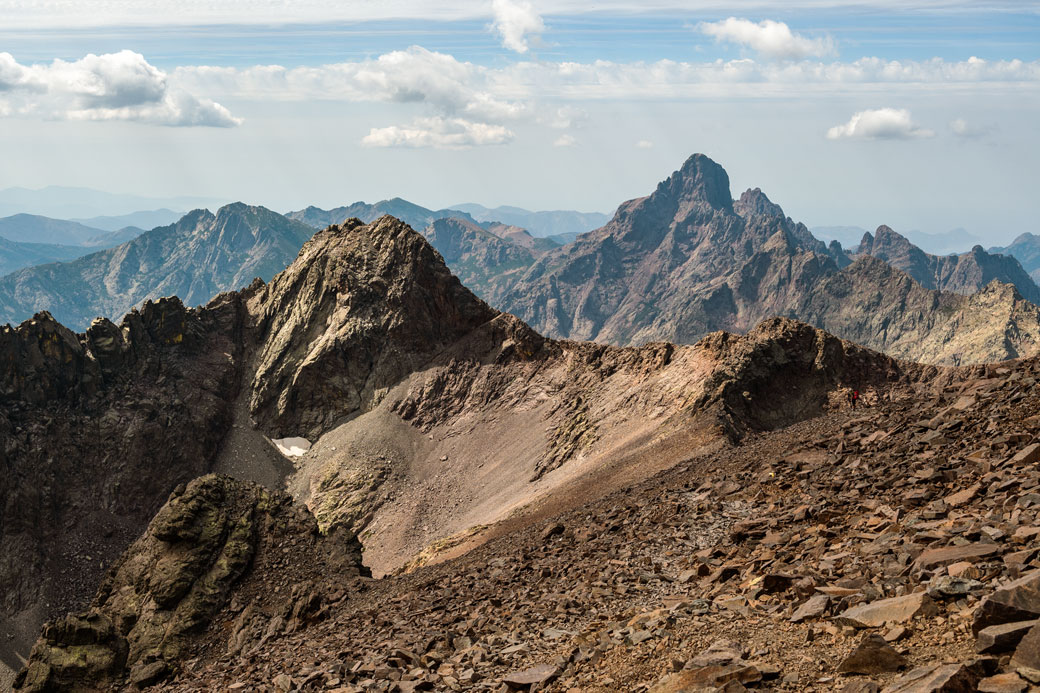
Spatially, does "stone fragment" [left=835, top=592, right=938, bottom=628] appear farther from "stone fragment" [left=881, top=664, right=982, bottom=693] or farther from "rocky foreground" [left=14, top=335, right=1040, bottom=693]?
"stone fragment" [left=881, top=664, right=982, bottom=693]

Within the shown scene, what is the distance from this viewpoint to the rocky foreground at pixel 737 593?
51.9ft

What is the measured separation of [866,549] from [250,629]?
27.8 m

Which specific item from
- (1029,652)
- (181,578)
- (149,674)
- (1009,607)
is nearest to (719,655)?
(1009,607)

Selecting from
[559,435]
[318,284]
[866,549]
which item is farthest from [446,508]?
[866,549]

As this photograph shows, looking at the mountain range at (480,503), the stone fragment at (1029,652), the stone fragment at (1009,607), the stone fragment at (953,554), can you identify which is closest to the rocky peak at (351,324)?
the mountain range at (480,503)

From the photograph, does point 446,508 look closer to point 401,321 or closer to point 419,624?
point 401,321

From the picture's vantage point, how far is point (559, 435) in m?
87.4

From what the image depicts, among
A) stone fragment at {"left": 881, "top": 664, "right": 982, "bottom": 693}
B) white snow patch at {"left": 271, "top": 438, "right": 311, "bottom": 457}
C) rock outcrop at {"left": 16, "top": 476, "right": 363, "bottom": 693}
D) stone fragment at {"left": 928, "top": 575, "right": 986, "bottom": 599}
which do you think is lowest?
white snow patch at {"left": 271, "top": 438, "right": 311, "bottom": 457}

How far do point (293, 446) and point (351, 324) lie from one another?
19251mm

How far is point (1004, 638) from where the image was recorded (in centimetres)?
1334

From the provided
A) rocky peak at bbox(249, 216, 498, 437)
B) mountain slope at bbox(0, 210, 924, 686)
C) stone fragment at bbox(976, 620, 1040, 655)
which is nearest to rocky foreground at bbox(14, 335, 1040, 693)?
stone fragment at bbox(976, 620, 1040, 655)

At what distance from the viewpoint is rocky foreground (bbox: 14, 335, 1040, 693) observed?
15.8 meters

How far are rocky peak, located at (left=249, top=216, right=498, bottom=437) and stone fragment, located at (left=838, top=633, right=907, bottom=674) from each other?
102 metres

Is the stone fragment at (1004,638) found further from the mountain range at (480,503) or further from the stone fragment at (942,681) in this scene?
the stone fragment at (942,681)
